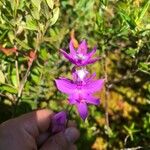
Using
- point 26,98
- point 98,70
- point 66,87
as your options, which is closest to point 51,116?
point 66,87

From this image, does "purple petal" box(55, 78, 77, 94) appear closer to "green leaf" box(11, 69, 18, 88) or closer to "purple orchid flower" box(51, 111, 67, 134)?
"purple orchid flower" box(51, 111, 67, 134)

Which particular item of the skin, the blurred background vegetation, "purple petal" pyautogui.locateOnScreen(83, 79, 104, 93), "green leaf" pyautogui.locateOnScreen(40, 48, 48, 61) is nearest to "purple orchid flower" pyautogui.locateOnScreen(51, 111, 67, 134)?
the skin

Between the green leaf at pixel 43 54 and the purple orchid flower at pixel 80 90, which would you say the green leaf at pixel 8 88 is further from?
the purple orchid flower at pixel 80 90

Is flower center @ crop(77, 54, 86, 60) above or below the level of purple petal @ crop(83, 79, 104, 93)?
above

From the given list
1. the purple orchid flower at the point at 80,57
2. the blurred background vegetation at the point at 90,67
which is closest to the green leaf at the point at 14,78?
the blurred background vegetation at the point at 90,67

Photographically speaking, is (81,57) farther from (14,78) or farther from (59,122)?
(14,78)

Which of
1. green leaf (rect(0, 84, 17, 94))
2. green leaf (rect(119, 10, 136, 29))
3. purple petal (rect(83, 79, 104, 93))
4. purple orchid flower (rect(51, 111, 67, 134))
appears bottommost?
purple orchid flower (rect(51, 111, 67, 134))

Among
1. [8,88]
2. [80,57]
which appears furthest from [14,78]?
[80,57]

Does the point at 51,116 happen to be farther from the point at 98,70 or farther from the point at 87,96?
the point at 98,70
